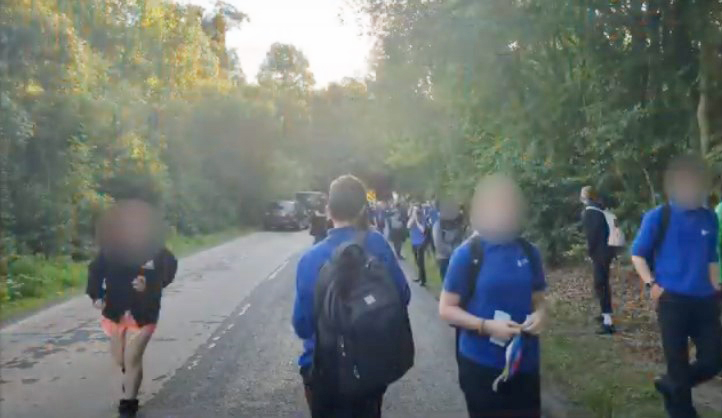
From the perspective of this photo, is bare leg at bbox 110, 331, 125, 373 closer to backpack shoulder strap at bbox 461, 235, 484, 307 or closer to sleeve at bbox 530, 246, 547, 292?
backpack shoulder strap at bbox 461, 235, 484, 307

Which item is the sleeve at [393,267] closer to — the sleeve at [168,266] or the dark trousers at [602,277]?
the sleeve at [168,266]

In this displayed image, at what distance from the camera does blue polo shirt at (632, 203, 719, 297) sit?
18.2 ft

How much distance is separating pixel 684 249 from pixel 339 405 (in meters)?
2.69

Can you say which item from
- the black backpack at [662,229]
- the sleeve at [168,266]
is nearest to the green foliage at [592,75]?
the black backpack at [662,229]

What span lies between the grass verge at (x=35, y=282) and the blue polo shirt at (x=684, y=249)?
10.2 m

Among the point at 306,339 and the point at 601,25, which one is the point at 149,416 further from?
the point at 601,25

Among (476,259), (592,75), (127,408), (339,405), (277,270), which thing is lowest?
(277,270)

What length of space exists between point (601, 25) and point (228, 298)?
8.84 meters

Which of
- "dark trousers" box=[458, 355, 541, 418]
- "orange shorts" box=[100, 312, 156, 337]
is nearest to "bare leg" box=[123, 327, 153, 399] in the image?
"orange shorts" box=[100, 312, 156, 337]

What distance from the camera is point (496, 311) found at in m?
4.08

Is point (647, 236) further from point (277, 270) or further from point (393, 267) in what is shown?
point (277, 270)

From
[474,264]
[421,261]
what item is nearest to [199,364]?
[474,264]

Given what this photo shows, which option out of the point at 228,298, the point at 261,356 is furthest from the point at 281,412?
the point at 228,298

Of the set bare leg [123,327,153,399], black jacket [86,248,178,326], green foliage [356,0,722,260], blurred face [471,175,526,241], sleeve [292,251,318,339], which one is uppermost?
green foliage [356,0,722,260]
